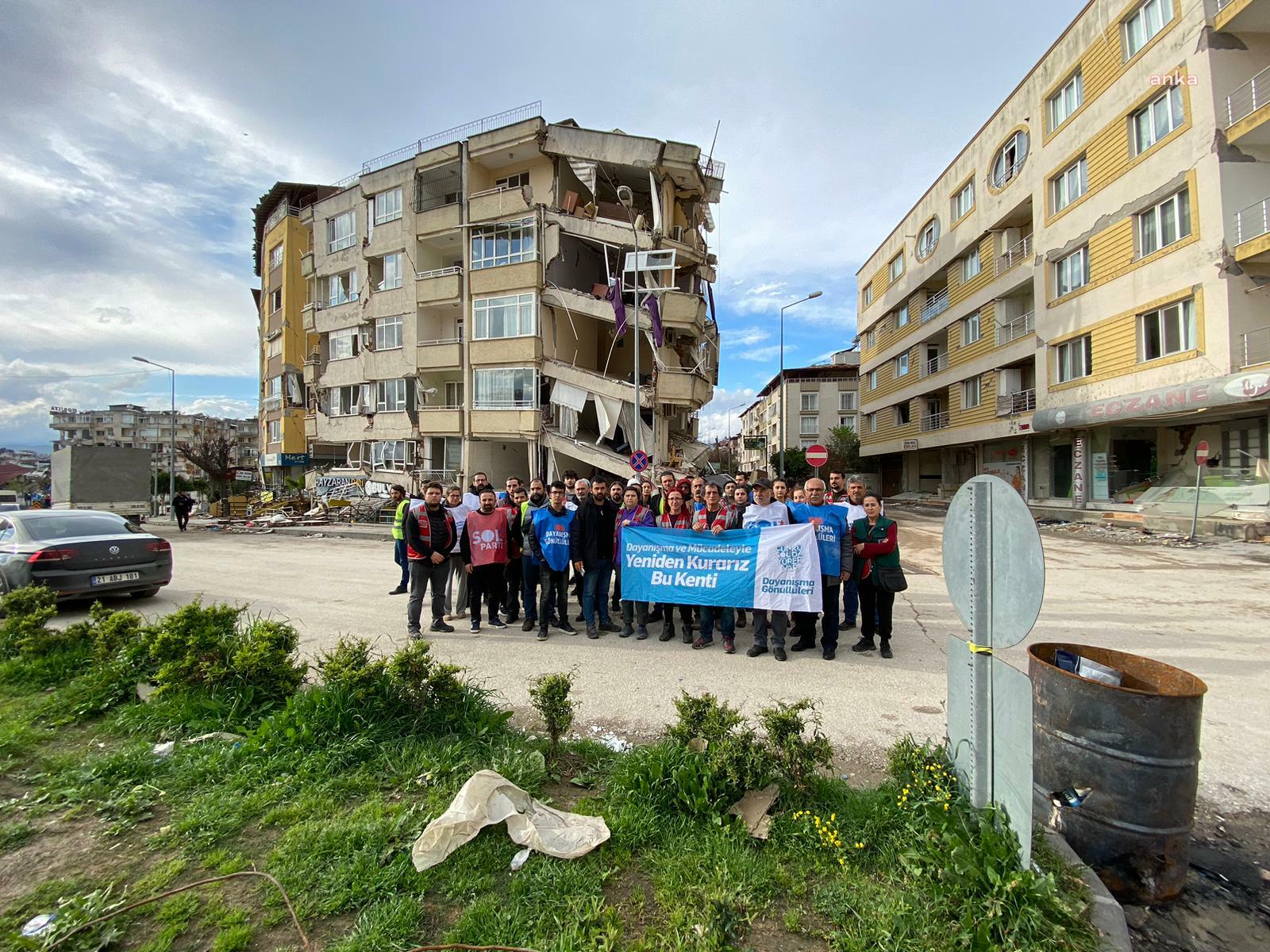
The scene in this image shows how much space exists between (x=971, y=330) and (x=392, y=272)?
31.2 m

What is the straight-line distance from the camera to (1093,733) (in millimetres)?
2607

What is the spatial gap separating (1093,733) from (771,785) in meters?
1.55

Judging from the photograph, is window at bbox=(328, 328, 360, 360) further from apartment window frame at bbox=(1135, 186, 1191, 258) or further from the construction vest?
apartment window frame at bbox=(1135, 186, 1191, 258)

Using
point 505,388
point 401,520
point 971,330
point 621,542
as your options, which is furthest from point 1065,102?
point 401,520

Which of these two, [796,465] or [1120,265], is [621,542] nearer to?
[1120,265]

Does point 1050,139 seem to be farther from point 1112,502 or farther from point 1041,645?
point 1041,645

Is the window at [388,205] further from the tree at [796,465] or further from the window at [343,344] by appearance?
the tree at [796,465]

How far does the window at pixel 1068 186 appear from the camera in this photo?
71.4 feet

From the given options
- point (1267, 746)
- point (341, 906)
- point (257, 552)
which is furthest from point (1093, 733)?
point (257, 552)

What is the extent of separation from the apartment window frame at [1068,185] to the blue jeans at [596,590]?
25.6 metres

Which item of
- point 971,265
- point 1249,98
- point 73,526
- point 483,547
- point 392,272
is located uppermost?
point 971,265

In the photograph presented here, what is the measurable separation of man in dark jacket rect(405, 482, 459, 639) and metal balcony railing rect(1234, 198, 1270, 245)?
2222cm

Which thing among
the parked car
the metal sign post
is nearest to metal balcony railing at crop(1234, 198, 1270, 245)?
the metal sign post

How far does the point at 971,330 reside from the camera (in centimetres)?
3019
